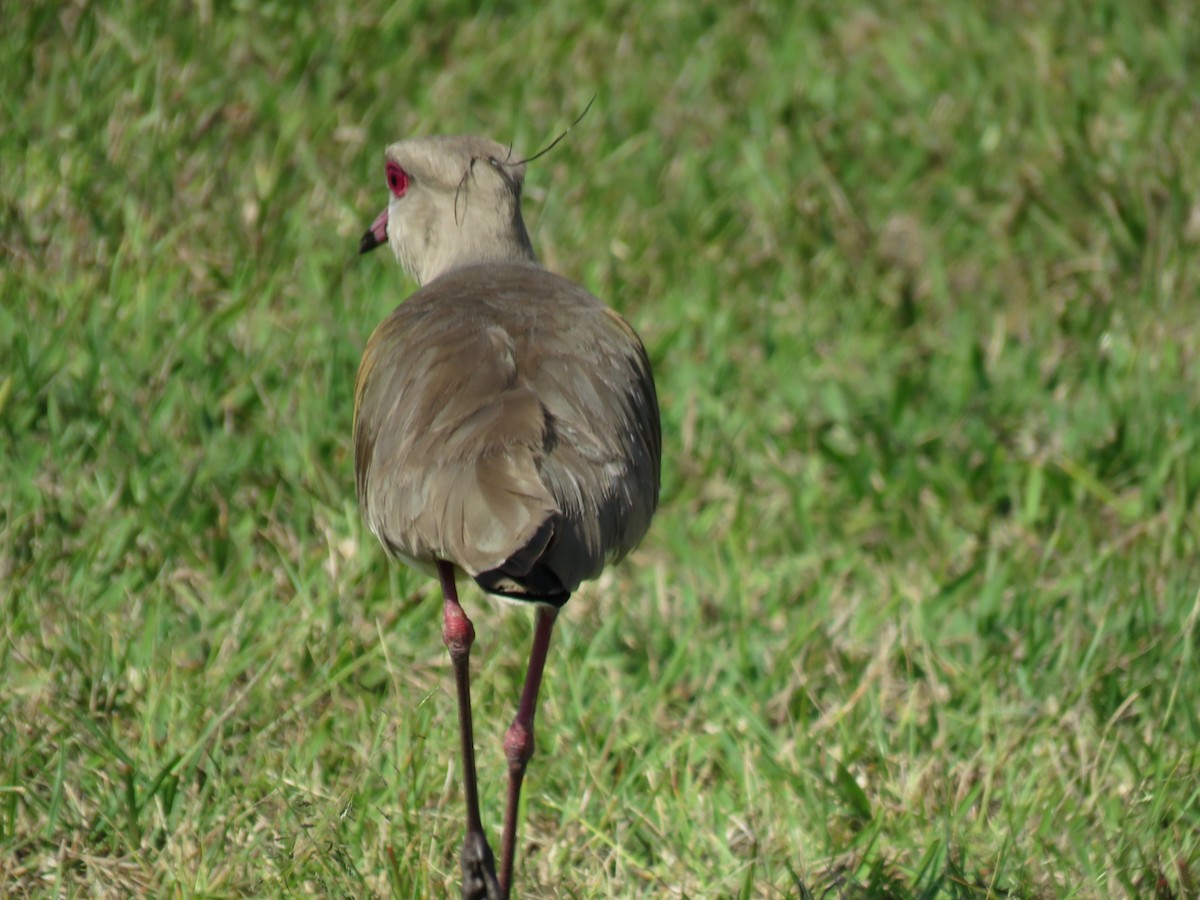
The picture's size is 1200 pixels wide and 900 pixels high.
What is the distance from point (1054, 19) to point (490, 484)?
16.8 ft

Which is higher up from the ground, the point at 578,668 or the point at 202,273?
the point at 202,273

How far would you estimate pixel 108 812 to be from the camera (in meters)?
4.06

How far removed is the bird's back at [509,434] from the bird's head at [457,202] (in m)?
0.33

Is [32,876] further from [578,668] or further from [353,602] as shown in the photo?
[578,668]

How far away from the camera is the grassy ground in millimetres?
4285

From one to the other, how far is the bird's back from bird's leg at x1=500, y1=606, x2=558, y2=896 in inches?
17.6

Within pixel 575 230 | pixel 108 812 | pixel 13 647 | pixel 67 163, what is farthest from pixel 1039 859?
pixel 67 163

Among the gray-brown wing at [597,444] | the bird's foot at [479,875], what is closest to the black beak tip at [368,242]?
the gray-brown wing at [597,444]

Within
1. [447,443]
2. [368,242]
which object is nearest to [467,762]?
[447,443]

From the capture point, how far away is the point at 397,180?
4.91 meters

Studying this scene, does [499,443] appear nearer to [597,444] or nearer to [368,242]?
[597,444]

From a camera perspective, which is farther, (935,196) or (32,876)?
(935,196)

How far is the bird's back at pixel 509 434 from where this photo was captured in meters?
3.37

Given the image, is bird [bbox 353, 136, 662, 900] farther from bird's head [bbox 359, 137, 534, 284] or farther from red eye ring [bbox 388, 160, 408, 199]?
red eye ring [bbox 388, 160, 408, 199]
